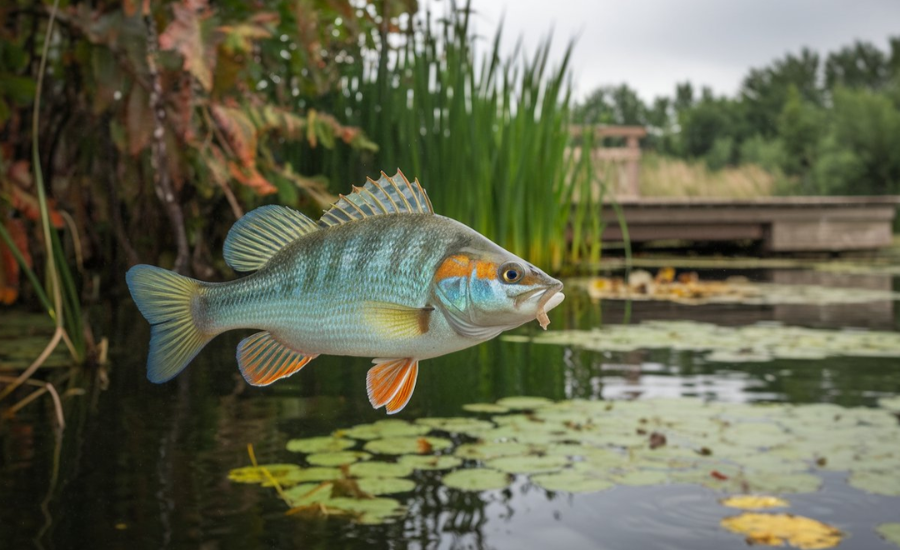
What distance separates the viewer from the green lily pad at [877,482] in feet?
13.5

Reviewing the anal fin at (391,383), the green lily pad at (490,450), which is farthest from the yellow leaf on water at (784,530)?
the anal fin at (391,383)

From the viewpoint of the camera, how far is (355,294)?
0.58 m

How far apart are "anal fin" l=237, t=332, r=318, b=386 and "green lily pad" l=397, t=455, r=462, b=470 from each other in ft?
11.4

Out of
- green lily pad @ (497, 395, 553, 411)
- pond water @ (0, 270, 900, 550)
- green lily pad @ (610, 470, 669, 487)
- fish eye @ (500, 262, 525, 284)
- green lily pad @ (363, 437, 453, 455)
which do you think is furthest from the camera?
green lily pad @ (497, 395, 553, 411)

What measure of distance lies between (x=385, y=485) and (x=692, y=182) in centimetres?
2562

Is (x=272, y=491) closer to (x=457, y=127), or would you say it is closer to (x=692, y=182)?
(x=457, y=127)

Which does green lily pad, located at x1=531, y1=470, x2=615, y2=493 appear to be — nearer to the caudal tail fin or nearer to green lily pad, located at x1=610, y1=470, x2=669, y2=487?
green lily pad, located at x1=610, y1=470, x2=669, y2=487

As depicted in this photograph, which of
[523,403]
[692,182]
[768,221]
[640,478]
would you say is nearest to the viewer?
[640,478]

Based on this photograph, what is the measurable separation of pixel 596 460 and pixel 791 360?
12.8 ft

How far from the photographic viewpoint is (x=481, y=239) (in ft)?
1.91

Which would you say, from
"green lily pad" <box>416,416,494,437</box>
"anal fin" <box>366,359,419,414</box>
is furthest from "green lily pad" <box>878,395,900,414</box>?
"anal fin" <box>366,359,419,414</box>

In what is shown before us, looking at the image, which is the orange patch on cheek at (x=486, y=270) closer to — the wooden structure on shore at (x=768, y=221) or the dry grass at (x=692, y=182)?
the wooden structure on shore at (x=768, y=221)

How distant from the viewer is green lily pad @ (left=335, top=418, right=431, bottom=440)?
4578mm

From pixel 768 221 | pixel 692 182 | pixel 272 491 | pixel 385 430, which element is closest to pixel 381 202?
pixel 272 491
